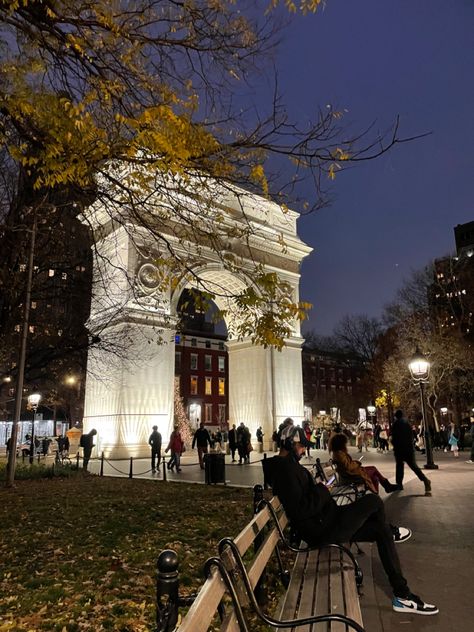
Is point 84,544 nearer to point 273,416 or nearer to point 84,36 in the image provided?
point 84,36

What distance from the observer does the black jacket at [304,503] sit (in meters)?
4.27

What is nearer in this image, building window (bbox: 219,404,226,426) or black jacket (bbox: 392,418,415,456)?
black jacket (bbox: 392,418,415,456)

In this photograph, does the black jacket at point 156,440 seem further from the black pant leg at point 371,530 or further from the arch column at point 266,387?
the black pant leg at point 371,530

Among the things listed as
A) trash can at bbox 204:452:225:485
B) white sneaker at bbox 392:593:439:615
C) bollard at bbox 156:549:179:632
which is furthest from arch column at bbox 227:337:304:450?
bollard at bbox 156:549:179:632

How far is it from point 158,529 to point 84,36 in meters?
7.16

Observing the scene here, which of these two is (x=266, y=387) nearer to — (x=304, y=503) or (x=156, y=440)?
(x=156, y=440)

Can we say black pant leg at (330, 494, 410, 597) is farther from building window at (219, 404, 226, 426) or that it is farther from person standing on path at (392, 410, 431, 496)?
building window at (219, 404, 226, 426)

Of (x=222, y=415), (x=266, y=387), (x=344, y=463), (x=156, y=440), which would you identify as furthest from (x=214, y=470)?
(x=222, y=415)

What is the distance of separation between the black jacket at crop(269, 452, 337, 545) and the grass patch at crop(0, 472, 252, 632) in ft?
4.85

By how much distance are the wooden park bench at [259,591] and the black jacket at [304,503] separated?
8.8 inches

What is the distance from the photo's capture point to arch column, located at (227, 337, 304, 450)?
30938 millimetres

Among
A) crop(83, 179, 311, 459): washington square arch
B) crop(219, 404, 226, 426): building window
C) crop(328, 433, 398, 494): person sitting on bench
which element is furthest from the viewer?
crop(219, 404, 226, 426): building window

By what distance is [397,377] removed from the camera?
32.0m

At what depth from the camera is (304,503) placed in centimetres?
427
